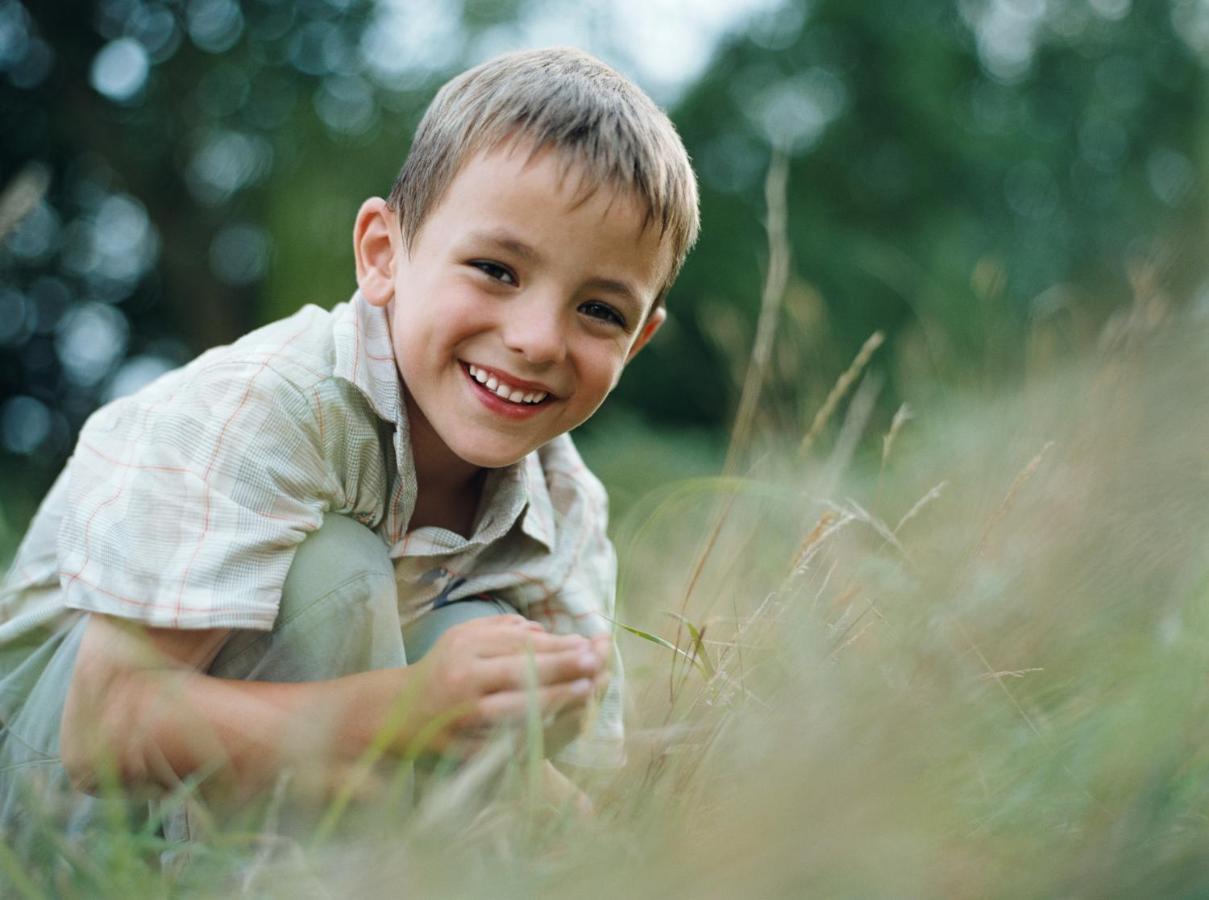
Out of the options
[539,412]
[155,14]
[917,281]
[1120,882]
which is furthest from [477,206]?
[155,14]

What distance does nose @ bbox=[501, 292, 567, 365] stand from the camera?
1.06 m

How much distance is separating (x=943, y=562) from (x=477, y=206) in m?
0.53

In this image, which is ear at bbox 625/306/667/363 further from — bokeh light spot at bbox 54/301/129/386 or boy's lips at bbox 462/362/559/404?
bokeh light spot at bbox 54/301/129/386

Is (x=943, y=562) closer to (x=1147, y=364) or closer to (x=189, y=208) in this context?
(x=1147, y=364)

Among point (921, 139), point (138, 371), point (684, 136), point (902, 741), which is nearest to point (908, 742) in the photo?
point (902, 741)

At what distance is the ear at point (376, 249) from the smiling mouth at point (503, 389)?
168mm

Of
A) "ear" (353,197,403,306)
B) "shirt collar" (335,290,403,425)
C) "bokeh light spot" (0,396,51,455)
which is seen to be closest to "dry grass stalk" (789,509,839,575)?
"shirt collar" (335,290,403,425)

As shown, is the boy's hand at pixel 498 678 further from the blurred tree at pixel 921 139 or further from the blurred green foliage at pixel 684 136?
the blurred tree at pixel 921 139

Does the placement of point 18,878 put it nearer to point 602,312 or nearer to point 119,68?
point 602,312

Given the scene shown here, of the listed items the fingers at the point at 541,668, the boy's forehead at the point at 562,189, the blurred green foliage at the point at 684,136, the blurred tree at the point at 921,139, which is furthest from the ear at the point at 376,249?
the blurred tree at the point at 921,139

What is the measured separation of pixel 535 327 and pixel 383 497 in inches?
9.0

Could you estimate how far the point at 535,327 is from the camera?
106 centimetres

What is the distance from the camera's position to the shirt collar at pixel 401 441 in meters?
1.12

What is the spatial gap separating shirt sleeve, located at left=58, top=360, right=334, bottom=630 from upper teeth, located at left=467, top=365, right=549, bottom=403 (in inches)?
6.2
